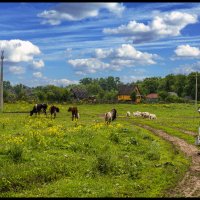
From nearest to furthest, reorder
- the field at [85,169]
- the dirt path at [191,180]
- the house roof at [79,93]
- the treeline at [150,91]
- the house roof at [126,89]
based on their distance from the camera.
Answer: the dirt path at [191,180], the field at [85,169], the treeline at [150,91], the house roof at [126,89], the house roof at [79,93]

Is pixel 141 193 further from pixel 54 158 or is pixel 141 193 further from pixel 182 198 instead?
pixel 54 158

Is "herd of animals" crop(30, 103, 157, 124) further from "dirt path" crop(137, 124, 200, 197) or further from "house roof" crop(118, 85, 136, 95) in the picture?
"house roof" crop(118, 85, 136, 95)

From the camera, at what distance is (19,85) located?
650ft

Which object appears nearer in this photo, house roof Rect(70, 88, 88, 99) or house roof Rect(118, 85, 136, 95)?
house roof Rect(118, 85, 136, 95)

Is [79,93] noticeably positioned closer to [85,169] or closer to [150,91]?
[150,91]

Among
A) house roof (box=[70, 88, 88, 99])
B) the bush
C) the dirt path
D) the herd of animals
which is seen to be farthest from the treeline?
the bush

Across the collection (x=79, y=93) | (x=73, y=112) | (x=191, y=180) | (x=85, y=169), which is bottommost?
(x=191, y=180)

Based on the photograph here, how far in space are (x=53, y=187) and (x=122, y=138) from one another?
1066 cm

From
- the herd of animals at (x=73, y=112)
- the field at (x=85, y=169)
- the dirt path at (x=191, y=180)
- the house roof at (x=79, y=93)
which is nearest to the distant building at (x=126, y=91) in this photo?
the house roof at (x=79, y=93)

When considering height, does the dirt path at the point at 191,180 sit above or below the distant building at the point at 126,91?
below

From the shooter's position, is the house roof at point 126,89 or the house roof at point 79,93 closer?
the house roof at point 126,89

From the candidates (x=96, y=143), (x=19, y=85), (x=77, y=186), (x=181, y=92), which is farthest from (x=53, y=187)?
(x=19, y=85)

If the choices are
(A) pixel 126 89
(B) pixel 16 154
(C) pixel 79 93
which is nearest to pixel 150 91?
(A) pixel 126 89

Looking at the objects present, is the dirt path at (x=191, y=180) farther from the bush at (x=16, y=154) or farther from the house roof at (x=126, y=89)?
the house roof at (x=126, y=89)
